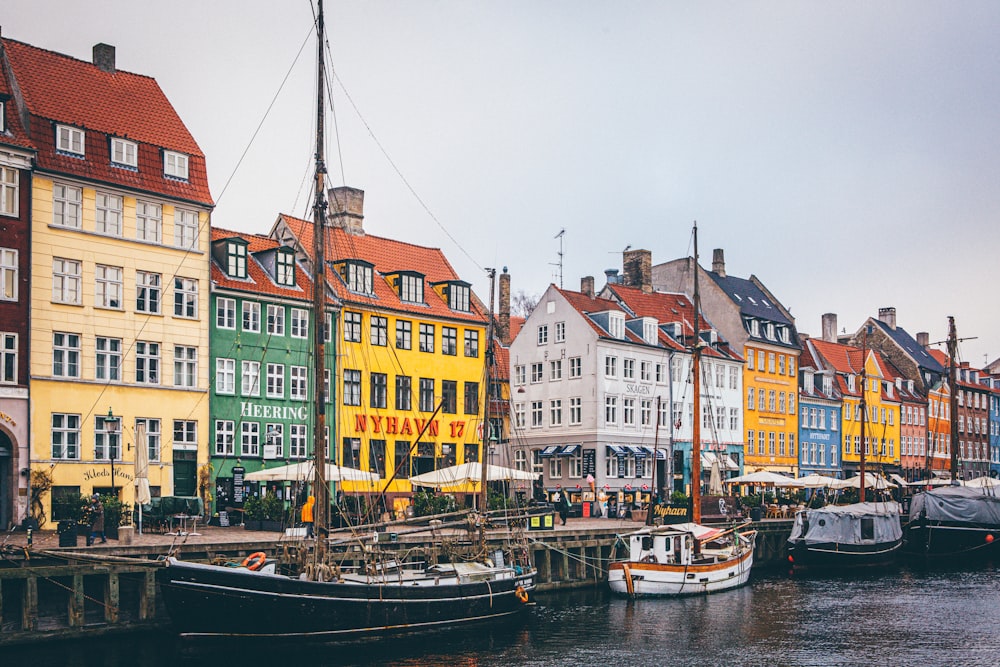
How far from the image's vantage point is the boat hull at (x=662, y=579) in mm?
40875

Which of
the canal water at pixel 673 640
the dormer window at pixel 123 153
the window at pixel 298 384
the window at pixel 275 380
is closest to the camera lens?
the canal water at pixel 673 640

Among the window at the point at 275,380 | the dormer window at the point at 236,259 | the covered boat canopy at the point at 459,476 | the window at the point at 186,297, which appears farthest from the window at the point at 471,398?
the window at the point at 186,297

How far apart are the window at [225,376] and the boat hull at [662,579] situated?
17.4 m

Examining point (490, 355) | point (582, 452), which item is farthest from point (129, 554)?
point (582, 452)

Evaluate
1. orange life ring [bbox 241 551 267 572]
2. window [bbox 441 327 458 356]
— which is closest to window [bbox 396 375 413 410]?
window [bbox 441 327 458 356]

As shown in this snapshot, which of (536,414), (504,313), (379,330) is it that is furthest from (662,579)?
(504,313)

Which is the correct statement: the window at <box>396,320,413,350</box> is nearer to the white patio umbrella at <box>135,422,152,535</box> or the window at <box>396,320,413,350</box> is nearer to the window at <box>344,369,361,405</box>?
the window at <box>344,369,361,405</box>

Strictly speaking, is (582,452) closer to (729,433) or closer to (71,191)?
(729,433)

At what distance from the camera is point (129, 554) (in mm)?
31109

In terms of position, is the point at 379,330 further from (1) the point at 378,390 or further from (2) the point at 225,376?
(2) the point at 225,376

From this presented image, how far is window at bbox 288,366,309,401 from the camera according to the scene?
50.1 metres

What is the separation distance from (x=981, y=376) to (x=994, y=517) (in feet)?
192

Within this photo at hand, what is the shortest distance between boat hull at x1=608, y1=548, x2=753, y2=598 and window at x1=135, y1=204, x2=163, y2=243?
858 inches

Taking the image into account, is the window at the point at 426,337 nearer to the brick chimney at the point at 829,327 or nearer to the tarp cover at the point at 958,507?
the tarp cover at the point at 958,507
